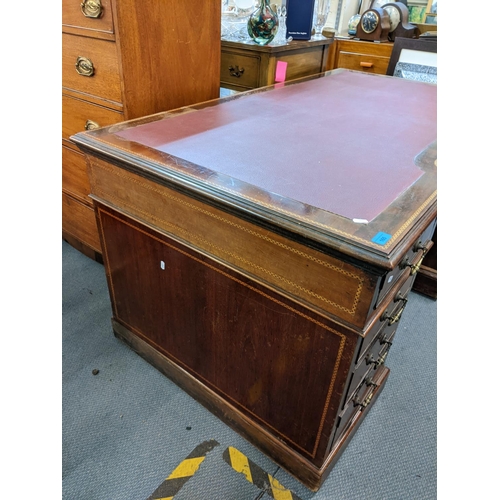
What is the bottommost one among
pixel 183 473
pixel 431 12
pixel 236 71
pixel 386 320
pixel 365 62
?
pixel 183 473

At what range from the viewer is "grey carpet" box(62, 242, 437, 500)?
46.8 inches

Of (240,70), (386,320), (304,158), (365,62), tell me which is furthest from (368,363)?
(365,62)

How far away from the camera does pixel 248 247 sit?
3.04 ft

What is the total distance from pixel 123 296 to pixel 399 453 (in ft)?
3.64

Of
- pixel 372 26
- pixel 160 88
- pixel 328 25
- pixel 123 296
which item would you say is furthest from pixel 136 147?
pixel 328 25

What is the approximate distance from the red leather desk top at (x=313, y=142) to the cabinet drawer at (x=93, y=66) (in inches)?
11.0

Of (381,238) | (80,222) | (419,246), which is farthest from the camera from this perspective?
(80,222)

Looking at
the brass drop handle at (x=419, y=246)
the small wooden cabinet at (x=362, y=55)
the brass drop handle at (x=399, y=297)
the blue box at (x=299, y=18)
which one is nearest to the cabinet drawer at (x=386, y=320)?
the brass drop handle at (x=399, y=297)

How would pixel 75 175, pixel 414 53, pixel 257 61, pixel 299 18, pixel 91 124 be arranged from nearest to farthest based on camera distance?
pixel 91 124, pixel 75 175, pixel 257 61, pixel 299 18, pixel 414 53

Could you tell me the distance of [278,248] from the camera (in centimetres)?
87

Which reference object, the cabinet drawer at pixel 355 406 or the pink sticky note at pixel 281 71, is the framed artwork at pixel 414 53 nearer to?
the pink sticky note at pixel 281 71

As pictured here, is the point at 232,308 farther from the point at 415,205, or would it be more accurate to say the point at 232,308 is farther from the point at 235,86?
the point at 235,86

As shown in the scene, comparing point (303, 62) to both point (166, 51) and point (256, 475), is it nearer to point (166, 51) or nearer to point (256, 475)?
point (166, 51)

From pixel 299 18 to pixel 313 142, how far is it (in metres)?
1.45
